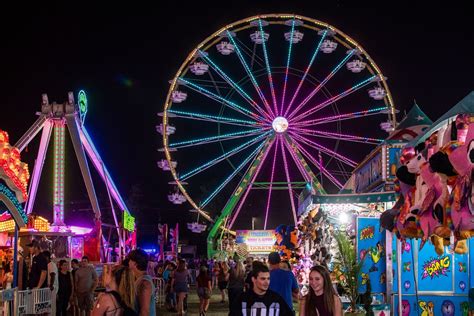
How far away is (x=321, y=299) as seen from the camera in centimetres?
573

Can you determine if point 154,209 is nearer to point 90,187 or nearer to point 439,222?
point 90,187

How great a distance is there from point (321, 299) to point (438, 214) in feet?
8.54

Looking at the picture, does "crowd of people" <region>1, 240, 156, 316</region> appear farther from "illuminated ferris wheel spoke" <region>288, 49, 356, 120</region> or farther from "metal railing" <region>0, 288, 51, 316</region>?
"illuminated ferris wheel spoke" <region>288, 49, 356, 120</region>

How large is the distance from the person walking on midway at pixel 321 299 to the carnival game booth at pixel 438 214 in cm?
186

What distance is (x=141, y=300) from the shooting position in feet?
20.4

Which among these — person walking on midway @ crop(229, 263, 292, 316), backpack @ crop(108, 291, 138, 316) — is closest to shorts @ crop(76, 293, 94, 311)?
backpack @ crop(108, 291, 138, 316)

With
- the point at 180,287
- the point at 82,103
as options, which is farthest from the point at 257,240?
the point at 180,287

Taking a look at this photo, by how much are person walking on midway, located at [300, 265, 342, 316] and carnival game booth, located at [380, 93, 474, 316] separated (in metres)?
1.86

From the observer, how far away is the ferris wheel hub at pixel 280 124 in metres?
26.8

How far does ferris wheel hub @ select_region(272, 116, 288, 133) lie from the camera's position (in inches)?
1054

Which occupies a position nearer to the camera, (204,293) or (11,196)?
(11,196)

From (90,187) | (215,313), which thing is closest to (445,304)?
(215,313)

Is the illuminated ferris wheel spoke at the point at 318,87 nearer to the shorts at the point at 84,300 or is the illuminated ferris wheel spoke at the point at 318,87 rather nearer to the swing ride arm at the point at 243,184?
the swing ride arm at the point at 243,184

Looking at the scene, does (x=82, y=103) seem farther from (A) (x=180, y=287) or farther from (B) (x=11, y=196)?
(B) (x=11, y=196)
